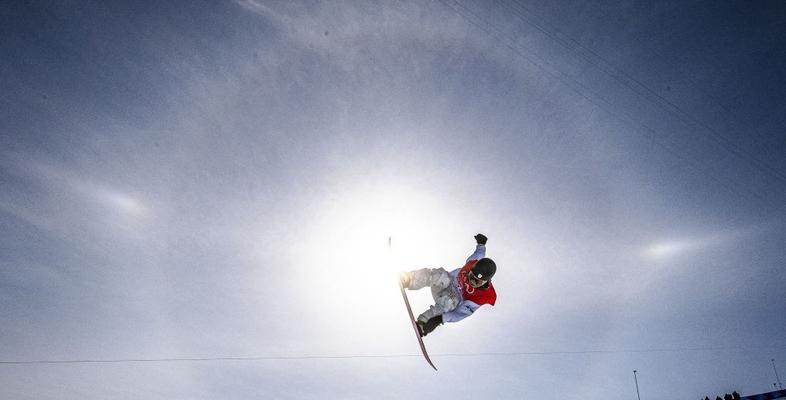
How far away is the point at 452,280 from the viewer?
301 inches

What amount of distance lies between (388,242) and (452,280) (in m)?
2.08

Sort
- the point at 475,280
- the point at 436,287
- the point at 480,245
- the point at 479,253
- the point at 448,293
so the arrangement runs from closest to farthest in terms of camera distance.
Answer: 1. the point at 475,280
2. the point at 448,293
3. the point at 436,287
4. the point at 479,253
5. the point at 480,245

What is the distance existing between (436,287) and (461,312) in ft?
2.42

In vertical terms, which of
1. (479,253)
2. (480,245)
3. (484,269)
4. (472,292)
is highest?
(480,245)

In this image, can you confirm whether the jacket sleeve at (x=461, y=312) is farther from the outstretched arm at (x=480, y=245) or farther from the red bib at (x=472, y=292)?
the outstretched arm at (x=480, y=245)

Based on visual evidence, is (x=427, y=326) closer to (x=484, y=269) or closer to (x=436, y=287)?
(x=436, y=287)

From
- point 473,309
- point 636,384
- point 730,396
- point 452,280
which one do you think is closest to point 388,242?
point 452,280

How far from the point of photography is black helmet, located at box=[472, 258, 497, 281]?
22.1 feet

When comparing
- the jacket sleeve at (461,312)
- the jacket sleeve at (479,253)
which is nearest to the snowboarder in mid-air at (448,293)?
the jacket sleeve at (461,312)

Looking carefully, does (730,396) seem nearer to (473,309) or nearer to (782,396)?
(782,396)

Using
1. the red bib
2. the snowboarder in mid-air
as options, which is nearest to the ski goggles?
the snowboarder in mid-air

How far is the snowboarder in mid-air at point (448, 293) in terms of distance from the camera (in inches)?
288

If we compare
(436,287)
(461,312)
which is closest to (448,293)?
(436,287)

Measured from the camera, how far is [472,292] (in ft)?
23.9
